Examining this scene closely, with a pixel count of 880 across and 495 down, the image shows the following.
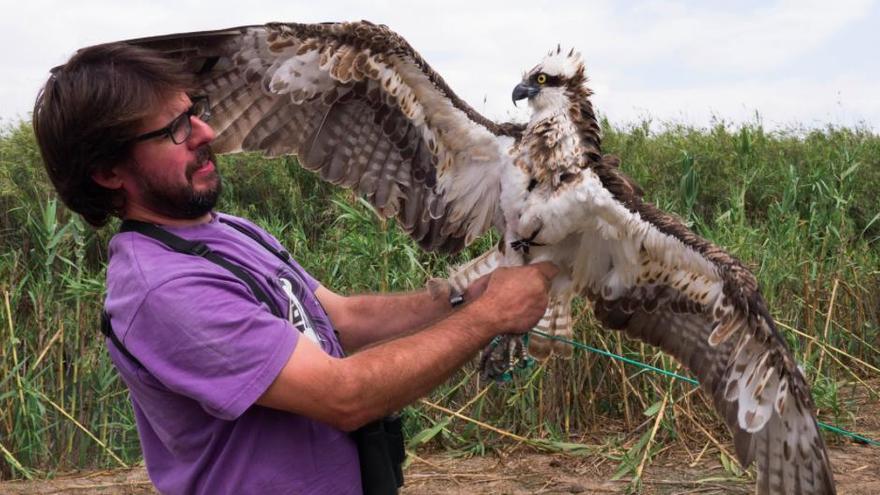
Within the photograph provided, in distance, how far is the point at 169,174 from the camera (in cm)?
251

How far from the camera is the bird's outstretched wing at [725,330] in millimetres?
3670

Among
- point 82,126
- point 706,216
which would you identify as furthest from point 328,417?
point 706,216

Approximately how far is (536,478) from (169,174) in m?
4.36

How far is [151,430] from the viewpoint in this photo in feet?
8.79

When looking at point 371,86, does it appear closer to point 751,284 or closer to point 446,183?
point 446,183

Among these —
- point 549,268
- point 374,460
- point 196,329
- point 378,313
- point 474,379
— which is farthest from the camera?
point 474,379

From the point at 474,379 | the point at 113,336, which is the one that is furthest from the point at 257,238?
the point at 474,379

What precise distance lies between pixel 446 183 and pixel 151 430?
2168 millimetres

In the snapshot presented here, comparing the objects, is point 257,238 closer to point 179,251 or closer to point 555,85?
point 179,251

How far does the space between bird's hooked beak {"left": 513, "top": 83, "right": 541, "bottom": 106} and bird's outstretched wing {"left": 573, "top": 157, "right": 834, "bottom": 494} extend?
52cm

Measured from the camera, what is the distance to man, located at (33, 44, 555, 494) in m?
2.29

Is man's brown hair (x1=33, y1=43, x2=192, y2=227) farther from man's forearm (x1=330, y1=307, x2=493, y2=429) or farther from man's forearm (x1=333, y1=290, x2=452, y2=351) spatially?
man's forearm (x1=333, y1=290, x2=452, y2=351)

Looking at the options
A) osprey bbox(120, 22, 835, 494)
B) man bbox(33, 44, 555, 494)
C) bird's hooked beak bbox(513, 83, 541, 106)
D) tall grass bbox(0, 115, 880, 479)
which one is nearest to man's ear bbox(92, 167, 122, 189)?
man bbox(33, 44, 555, 494)

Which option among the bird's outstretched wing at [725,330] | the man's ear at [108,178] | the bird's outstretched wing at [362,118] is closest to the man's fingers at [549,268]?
the bird's outstretched wing at [725,330]
